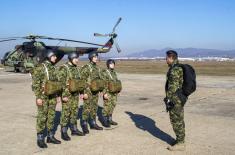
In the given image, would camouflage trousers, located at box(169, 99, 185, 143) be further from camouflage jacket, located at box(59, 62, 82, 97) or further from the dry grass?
the dry grass

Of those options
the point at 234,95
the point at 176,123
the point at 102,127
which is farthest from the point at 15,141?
the point at 234,95

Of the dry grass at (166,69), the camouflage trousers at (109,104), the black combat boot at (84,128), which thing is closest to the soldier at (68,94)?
the black combat boot at (84,128)

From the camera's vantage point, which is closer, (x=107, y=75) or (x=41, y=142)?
(x=41, y=142)

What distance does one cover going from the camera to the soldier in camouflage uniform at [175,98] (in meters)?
6.55

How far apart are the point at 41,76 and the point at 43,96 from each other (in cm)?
41

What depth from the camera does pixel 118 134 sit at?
26.3 feet

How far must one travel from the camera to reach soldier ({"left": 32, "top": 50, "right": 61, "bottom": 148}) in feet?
22.5

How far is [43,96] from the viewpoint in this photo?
6.90 metres

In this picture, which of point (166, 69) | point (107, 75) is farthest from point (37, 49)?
point (166, 69)

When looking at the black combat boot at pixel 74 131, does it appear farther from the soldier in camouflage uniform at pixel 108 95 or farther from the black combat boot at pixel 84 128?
the soldier in camouflage uniform at pixel 108 95

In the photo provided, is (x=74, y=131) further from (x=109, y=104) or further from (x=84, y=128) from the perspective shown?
A: (x=109, y=104)

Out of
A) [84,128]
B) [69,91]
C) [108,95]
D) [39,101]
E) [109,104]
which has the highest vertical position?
[69,91]

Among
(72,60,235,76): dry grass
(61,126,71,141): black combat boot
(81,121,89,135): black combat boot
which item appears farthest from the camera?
(72,60,235,76): dry grass

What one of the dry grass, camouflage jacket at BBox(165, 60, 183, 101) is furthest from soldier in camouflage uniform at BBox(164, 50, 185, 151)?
the dry grass
